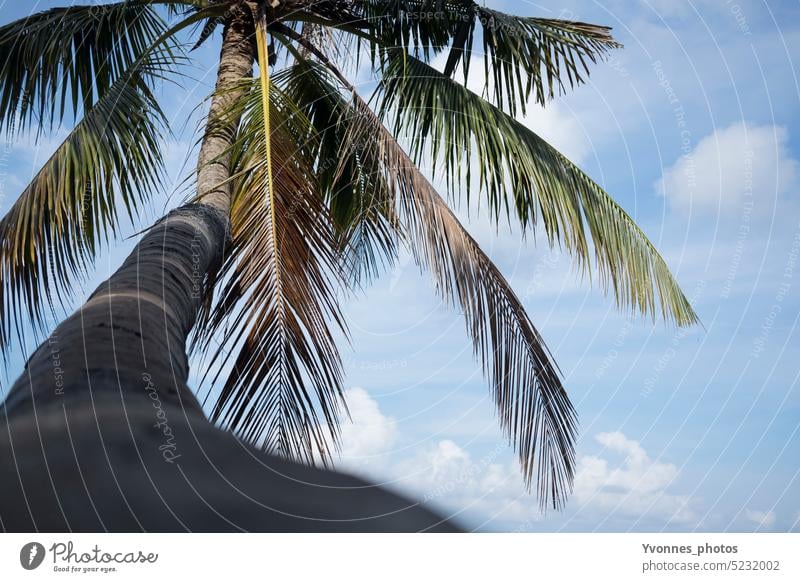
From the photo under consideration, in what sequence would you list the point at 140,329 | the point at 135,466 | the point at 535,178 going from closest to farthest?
the point at 135,466 < the point at 140,329 < the point at 535,178

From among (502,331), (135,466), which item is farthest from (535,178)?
(135,466)

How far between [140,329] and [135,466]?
0.90m

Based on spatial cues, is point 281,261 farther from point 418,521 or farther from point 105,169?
point 418,521

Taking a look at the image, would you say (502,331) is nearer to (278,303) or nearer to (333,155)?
(278,303)

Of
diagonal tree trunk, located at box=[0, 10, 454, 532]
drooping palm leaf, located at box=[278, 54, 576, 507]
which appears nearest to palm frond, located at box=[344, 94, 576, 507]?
drooping palm leaf, located at box=[278, 54, 576, 507]

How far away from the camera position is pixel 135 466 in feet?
4.32

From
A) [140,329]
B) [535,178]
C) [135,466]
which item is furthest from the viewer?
[535,178]

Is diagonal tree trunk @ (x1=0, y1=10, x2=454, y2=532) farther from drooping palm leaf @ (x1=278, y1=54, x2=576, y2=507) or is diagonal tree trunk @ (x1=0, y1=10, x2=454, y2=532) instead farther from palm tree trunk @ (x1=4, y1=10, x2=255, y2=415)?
drooping palm leaf @ (x1=278, y1=54, x2=576, y2=507)

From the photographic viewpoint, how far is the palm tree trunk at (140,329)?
178 centimetres

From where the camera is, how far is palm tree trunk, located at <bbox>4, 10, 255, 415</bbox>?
70.1 inches

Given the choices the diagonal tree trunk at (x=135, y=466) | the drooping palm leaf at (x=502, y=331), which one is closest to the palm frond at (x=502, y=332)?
the drooping palm leaf at (x=502, y=331)

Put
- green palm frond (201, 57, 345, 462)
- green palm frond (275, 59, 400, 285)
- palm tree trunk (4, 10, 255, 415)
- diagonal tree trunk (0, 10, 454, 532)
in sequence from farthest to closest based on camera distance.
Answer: green palm frond (275, 59, 400, 285) < green palm frond (201, 57, 345, 462) < palm tree trunk (4, 10, 255, 415) < diagonal tree trunk (0, 10, 454, 532)

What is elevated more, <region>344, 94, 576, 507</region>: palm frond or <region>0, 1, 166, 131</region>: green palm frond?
<region>0, 1, 166, 131</region>: green palm frond
